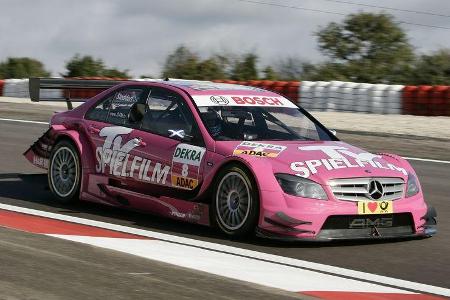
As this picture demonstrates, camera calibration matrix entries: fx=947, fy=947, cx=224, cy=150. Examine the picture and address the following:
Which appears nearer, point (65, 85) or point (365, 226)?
point (365, 226)

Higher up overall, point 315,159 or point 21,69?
point 315,159

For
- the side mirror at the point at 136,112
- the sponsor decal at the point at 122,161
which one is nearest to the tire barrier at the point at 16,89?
the sponsor decal at the point at 122,161

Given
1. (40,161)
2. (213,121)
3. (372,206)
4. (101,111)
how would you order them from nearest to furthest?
1. (372,206)
2. (213,121)
3. (101,111)
4. (40,161)

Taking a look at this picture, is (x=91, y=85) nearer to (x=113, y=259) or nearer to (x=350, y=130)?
(x=113, y=259)

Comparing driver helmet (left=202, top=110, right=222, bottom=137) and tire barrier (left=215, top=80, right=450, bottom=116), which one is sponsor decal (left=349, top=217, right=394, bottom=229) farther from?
tire barrier (left=215, top=80, right=450, bottom=116)

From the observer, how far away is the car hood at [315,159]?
776 centimetres

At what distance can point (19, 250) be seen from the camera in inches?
265

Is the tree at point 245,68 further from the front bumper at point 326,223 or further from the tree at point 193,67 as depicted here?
the front bumper at point 326,223

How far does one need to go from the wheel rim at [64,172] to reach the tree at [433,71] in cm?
2607

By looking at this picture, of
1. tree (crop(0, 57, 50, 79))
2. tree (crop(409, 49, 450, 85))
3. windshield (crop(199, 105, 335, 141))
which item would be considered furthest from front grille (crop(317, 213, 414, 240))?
tree (crop(0, 57, 50, 79))

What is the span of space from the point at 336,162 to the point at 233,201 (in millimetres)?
925

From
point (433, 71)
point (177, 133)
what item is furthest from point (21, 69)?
point (177, 133)

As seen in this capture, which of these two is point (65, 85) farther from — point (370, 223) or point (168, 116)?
point (370, 223)

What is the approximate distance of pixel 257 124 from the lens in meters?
8.84
